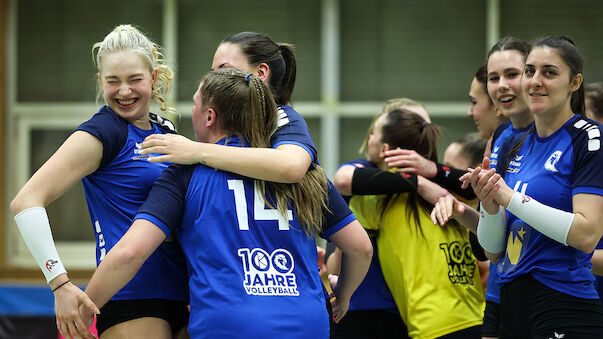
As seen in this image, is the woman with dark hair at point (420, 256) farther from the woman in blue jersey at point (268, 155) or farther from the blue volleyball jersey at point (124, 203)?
the blue volleyball jersey at point (124, 203)

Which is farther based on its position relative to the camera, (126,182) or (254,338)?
(126,182)

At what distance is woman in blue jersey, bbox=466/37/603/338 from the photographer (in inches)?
101

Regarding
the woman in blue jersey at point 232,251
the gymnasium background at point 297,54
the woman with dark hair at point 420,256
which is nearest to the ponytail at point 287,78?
the woman with dark hair at point 420,256

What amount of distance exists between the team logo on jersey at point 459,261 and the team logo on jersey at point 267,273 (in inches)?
47.0

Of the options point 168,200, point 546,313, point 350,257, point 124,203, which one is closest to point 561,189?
point 546,313

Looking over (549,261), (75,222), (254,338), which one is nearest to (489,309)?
(549,261)

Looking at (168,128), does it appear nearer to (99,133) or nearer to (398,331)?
(99,133)

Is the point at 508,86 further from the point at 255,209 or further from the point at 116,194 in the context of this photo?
the point at 116,194

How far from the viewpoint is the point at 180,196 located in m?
2.36

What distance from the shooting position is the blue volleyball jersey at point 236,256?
7.47 feet

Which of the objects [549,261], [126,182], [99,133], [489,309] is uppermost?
[99,133]

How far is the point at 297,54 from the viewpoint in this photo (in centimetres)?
746

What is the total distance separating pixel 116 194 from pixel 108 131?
237 millimetres

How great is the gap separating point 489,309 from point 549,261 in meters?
0.45
